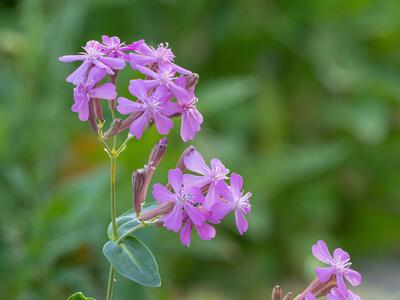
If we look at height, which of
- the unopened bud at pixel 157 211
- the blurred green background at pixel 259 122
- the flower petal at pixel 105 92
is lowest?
the unopened bud at pixel 157 211

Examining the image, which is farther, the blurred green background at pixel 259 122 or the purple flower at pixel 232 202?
the blurred green background at pixel 259 122

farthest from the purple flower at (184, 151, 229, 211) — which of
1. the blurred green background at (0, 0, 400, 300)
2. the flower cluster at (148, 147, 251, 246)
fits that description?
the blurred green background at (0, 0, 400, 300)

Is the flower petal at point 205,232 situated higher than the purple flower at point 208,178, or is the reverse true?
the purple flower at point 208,178

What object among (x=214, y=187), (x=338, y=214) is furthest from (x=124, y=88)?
(x=214, y=187)

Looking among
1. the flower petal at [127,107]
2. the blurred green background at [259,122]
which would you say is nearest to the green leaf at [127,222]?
the flower petal at [127,107]

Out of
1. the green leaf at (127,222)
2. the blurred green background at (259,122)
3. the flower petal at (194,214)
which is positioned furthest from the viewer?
the blurred green background at (259,122)

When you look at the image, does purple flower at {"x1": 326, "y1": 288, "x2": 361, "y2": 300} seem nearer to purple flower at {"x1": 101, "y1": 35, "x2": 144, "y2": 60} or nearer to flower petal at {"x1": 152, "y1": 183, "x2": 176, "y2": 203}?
flower petal at {"x1": 152, "y1": 183, "x2": 176, "y2": 203}

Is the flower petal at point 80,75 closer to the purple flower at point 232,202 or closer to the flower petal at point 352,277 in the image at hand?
the purple flower at point 232,202

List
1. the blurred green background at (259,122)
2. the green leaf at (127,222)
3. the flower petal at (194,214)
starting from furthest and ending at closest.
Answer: the blurred green background at (259,122) → the green leaf at (127,222) → the flower petal at (194,214)
